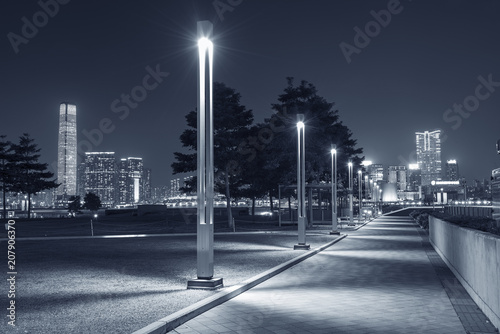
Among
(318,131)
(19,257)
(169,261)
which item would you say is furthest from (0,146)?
(169,261)

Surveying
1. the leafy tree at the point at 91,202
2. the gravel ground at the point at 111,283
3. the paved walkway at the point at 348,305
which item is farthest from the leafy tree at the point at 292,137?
the leafy tree at the point at 91,202

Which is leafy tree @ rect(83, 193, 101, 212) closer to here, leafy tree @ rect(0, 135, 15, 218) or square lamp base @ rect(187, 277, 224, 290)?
leafy tree @ rect(0, 135, 15, 218)

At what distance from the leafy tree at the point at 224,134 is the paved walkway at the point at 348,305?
29.9 meters

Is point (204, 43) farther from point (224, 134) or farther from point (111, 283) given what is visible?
point (224, 134)

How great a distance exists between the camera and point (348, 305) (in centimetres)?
983

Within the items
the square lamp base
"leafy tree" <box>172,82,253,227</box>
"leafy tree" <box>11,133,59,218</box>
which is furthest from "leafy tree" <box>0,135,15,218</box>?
the square lamp base

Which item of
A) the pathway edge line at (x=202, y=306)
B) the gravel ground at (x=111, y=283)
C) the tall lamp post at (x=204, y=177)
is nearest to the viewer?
the pathway edge line at (x=202, y=306)

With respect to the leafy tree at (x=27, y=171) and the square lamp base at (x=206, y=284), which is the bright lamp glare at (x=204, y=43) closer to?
the square lamp base at (x=206, y=284)

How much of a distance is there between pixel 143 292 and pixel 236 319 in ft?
10.3

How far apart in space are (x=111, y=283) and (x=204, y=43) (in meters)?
5.77

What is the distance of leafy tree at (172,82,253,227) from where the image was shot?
4497 cm

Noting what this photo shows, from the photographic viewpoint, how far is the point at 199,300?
10133 millimetres

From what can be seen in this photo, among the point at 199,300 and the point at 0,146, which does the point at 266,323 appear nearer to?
the point at 199,300

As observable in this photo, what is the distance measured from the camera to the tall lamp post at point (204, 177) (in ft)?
38.8
